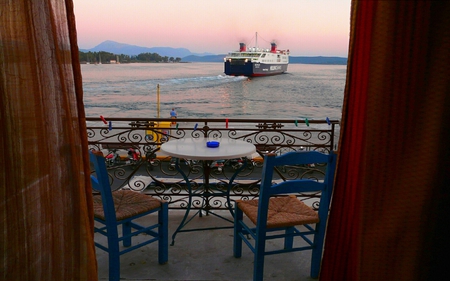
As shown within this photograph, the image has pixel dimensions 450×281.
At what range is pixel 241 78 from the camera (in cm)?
6297

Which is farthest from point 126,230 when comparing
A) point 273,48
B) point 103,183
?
point 273,48

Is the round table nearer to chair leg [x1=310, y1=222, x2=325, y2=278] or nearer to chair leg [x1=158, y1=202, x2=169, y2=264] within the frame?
chair leg [x1=158, y1=202, x2=169, y2=264]

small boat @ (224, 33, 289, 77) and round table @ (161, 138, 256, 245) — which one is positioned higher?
small boat @ (224, 33, 289, 77)

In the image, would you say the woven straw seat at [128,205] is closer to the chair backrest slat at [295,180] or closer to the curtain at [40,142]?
the curtain at [40,142]

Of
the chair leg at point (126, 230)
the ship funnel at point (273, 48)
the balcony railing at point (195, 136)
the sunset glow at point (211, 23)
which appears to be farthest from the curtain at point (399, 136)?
the ship funnel at point (273, 48)

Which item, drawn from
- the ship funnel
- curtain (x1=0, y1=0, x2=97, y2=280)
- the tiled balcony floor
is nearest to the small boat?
the ship funnel

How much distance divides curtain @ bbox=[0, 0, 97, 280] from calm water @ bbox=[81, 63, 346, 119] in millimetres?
37234

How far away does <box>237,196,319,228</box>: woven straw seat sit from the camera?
197 cm

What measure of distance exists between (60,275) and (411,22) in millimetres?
1673

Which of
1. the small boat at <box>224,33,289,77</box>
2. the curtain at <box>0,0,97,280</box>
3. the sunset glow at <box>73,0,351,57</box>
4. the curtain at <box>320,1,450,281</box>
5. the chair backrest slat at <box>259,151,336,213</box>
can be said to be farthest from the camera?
the small boat at <box>224,33,289,77</box>

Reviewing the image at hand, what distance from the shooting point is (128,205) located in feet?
7.07

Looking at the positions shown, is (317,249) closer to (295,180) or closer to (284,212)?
(284,212)

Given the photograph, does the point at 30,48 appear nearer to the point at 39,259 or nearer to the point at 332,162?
the point at 39,259

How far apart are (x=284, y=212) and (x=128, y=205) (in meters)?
0.99
